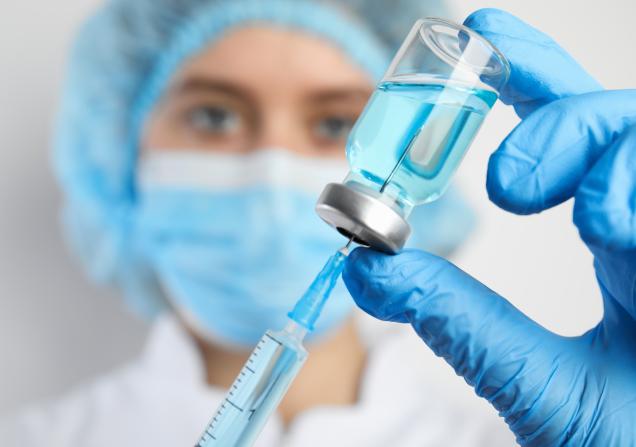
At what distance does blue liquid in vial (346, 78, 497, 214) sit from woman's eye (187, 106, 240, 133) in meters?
0.86

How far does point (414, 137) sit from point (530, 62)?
0.20m

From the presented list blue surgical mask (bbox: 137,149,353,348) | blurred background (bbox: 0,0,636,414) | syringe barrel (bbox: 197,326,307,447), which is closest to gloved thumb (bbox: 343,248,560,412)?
syringe barrel (bbox: 197,326,307,447)

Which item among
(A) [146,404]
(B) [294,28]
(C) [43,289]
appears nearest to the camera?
(B) [294,28]

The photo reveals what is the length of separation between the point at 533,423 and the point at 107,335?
1.54 metres

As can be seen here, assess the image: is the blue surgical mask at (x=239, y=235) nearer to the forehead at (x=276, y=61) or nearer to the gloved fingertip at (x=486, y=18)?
the forehead at (x=276, y=61)

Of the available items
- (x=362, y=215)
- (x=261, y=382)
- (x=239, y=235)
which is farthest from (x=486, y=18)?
(x=239, y=235)

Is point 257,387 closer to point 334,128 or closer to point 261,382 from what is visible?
point 261,382

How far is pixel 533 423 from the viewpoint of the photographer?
2.70 feet

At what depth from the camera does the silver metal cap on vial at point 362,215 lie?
710mm

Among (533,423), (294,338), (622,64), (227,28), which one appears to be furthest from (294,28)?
(533,423)

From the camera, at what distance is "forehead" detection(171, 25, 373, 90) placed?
1531mm

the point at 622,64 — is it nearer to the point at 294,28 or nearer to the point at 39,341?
the point at 294,28

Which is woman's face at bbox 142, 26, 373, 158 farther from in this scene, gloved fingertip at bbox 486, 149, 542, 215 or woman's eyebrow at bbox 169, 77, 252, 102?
gloved fingertip at bbox 486, 149, 542, 215

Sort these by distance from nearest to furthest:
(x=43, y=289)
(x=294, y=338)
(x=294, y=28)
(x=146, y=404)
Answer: (x=294, y=338) → (x=294, y=28) → (x=146, y=404) → (x=43, y=289)
